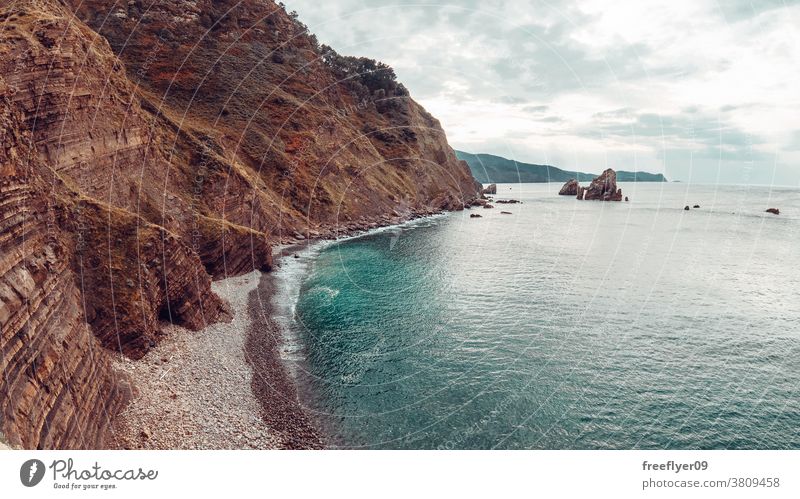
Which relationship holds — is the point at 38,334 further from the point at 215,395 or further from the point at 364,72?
the point at 364,72

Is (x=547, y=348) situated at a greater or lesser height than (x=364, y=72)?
lesser

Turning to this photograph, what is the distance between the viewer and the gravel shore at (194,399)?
79.4ft

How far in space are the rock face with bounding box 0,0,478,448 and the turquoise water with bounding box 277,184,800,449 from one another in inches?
525

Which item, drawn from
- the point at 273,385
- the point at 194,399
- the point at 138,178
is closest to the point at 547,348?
the point at 273,385

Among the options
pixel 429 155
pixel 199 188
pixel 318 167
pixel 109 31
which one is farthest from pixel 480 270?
pixel 429 155

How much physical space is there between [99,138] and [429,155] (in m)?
146

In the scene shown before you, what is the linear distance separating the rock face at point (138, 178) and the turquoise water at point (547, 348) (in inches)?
525

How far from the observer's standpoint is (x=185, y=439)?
2425 centimetres

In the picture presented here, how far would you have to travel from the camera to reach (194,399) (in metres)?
28.0

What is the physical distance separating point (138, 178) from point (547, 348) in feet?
165

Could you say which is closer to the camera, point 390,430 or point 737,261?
point 390,430

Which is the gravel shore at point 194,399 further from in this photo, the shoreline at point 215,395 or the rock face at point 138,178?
the rock face at point 138,178

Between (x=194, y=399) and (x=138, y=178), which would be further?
(x=138, y=178)
